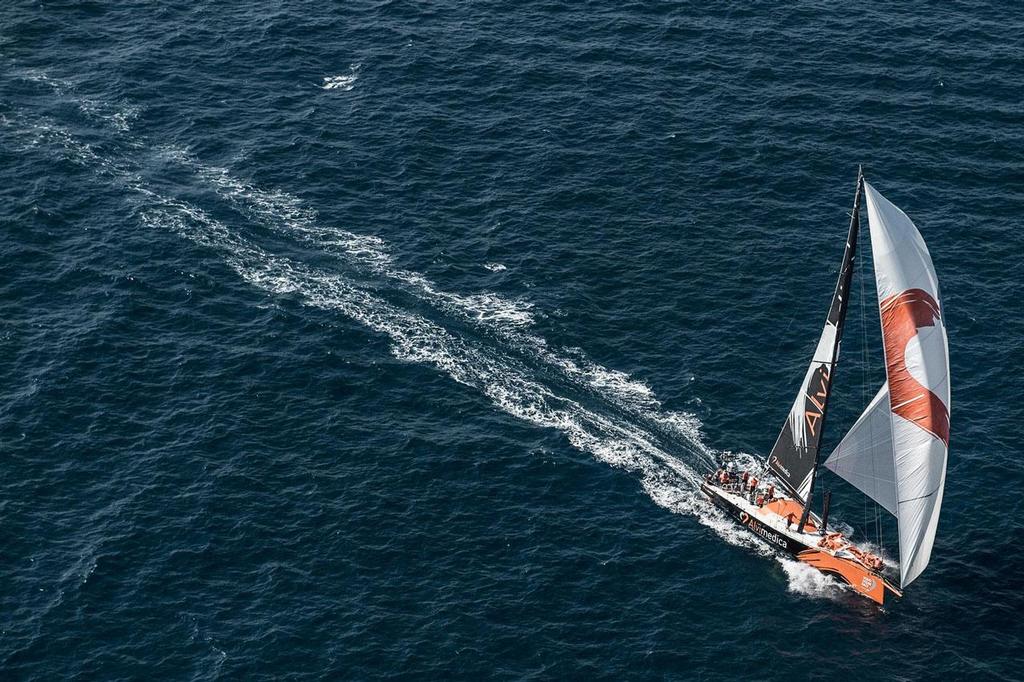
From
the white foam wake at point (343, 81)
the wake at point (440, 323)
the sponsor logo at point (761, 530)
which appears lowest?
the sponsor logo at point (761, 530)

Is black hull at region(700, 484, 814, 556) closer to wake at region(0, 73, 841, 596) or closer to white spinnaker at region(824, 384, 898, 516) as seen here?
wake at region(0, 73, 841, 596)

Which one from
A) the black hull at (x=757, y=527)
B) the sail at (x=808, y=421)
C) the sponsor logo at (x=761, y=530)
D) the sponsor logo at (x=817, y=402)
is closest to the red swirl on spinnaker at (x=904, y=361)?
the sail at (x=808, y=421)

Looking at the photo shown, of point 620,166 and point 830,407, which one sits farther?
point 620,166

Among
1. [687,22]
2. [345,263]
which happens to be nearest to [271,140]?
[345,263]

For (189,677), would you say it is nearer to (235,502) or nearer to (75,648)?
(75,648)

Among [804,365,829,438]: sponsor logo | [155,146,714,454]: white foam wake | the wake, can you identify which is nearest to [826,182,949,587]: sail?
[804,365,829,438]: sponsor logo

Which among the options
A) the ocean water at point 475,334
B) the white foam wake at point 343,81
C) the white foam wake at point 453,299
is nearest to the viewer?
the ocean water at point 475,334

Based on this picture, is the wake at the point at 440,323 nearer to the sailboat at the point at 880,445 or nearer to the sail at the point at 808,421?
the sailboat at the point at 880,445

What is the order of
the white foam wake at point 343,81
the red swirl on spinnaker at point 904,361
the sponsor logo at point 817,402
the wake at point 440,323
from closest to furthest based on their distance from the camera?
1. the red swirl on spinnaker at point 904,361
2. the sponsor logo at point 817,402
3. the wake at point 440,323
4. the white foam wake at point 343,81
